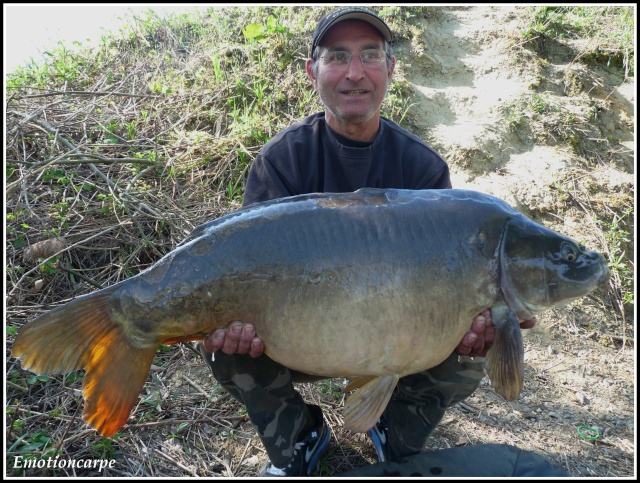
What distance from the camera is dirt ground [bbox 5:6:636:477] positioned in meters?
2.47

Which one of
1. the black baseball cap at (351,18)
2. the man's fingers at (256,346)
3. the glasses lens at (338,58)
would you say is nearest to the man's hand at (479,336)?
the man's fingers at (256,346)

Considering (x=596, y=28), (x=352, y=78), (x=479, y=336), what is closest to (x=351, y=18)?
(x=352, y=78)

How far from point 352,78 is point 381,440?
1.66 m

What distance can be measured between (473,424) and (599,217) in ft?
6.84

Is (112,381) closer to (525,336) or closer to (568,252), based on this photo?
(568,252)

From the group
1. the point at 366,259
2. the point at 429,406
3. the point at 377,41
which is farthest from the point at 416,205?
the point at 377,41

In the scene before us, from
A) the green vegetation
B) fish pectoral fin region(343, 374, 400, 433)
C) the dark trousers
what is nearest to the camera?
fish pectoral fin region(343, 374, 400, 433)

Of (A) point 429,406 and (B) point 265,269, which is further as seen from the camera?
(A) point 429,406

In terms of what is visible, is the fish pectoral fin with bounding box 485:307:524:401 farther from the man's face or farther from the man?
the man's face

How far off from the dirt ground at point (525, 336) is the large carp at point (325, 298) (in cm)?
71

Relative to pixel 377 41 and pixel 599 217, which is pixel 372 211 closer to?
pixel 377 41

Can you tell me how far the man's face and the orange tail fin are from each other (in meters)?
1.38

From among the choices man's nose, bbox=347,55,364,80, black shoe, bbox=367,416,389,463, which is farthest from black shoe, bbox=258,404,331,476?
man's nose, bbox=347,55,364,80

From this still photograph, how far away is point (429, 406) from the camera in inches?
89.7
